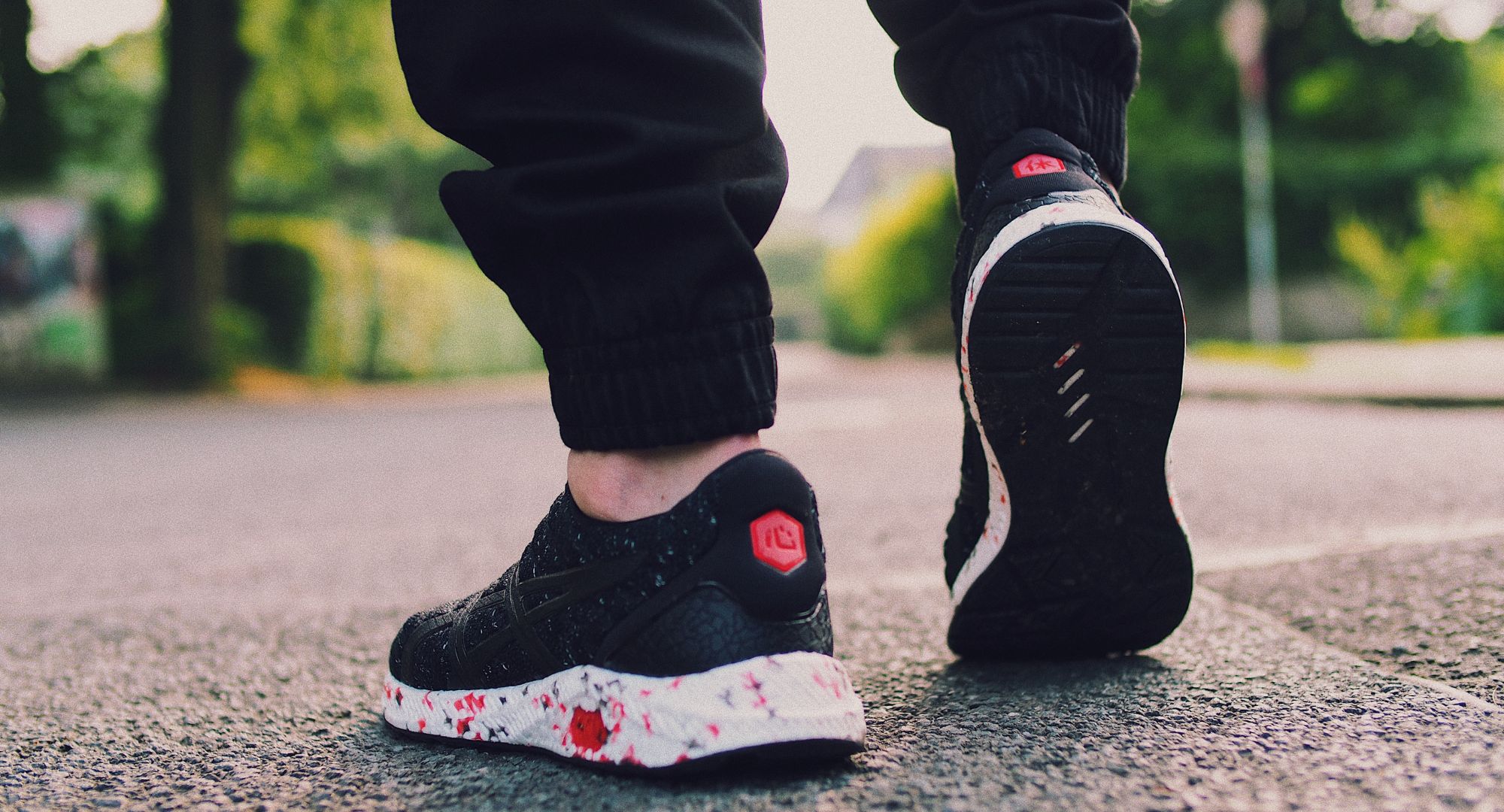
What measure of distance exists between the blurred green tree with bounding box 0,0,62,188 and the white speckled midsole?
14.8m

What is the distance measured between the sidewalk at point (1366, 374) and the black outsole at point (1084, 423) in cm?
301

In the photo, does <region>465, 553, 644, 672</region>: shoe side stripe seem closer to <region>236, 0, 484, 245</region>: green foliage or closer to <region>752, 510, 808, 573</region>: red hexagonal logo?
<region>752, 510, 808, 573</region>: red hexagonal logo

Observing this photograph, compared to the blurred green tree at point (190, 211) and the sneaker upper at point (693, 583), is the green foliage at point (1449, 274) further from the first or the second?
the blurred green tree at point (190, 211)

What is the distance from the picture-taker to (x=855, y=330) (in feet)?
77.8

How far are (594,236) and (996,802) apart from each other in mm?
495

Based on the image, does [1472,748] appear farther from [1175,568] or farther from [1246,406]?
[1246,406]

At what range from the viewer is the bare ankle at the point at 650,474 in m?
0.89

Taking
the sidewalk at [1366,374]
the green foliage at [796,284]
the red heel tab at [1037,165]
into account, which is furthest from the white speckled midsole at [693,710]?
the green foliage at [796,284]

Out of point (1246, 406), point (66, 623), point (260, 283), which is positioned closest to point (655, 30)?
point (66, 623)

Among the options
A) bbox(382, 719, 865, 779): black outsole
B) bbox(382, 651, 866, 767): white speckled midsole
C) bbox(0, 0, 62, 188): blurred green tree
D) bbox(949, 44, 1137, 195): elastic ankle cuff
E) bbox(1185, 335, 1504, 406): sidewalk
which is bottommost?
bbox(382, 719, 865, 779): black outsole

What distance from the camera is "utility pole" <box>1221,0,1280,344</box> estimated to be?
11359 mm

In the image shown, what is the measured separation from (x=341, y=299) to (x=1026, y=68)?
1351cm

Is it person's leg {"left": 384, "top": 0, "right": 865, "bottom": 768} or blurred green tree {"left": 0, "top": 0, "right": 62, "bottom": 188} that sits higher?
blurred green tree {"left": 0, "top": 0, "right": 62, "bottom": 188}

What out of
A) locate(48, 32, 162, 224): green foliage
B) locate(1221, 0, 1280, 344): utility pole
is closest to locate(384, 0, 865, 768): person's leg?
locate(1221, 0, 1280, 344): utility pole
